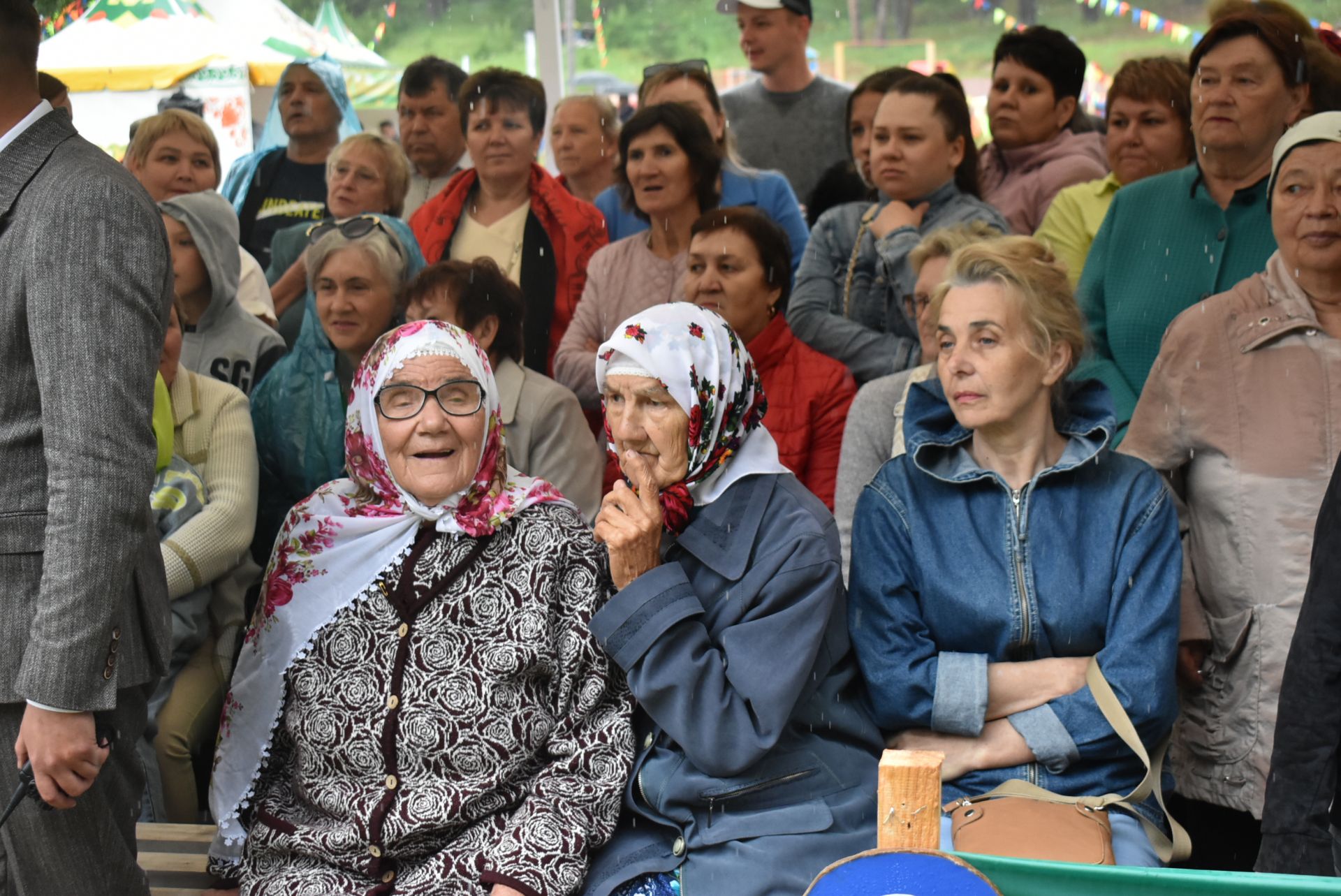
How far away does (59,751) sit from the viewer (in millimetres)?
2057

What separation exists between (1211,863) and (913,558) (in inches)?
41.0

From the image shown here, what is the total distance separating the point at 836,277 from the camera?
4.34 m

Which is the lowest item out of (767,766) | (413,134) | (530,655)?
(767,766)

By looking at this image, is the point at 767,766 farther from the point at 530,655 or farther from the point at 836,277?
the point at 836,277

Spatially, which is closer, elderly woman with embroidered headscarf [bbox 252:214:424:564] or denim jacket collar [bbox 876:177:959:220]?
elderly woman with embroidered headscarf [bbox 252:214:424:564]

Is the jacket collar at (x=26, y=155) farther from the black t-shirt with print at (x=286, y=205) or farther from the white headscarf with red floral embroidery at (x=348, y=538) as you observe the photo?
the black t-shirt with print at (x=286, y=205)

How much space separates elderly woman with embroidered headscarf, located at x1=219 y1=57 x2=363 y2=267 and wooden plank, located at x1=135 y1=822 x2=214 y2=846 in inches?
98.5

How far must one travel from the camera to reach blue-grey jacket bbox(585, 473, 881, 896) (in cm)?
245

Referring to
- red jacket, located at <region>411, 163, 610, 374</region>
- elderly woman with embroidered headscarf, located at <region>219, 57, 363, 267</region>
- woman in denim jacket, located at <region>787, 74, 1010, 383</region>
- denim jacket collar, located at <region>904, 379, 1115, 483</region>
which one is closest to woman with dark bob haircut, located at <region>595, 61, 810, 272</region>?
red jacket, located at <region>411, 163, 610, 374</region>

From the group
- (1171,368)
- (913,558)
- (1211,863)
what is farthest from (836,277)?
(1211,863)

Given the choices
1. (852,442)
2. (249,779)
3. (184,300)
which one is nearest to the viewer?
(249,779)

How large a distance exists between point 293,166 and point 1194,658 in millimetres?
3701

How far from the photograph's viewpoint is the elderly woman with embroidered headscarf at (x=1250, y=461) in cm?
287

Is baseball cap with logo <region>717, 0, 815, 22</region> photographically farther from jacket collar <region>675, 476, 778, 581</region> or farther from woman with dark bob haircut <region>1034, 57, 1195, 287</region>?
jacket collar <region>675, 476, 778, 581</region>
